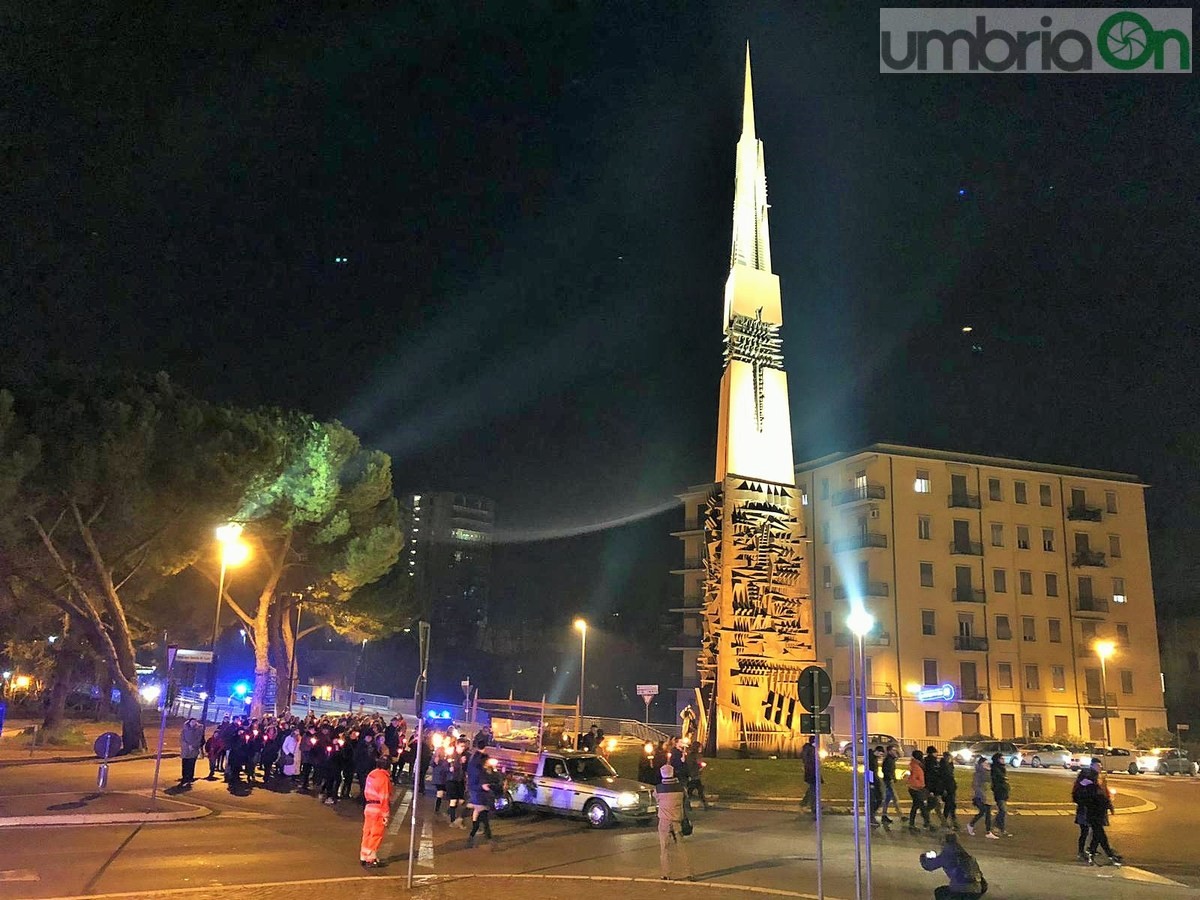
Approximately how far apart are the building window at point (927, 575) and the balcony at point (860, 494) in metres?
4.70

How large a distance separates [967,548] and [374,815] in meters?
49.6

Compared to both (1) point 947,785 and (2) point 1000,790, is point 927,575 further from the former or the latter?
(2) point 1000,790

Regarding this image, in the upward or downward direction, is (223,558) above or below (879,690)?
above

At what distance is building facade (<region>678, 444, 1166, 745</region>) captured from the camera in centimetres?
5244

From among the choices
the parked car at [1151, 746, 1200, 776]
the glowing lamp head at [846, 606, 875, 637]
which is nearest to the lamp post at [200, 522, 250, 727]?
the glowing lamp head at [846, 606, 875, 637]

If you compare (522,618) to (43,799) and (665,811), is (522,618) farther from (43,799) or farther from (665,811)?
(665,811)

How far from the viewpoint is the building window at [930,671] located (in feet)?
171

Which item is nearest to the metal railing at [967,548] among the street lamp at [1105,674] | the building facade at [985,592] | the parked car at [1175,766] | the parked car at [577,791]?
the building facade at [985,592]

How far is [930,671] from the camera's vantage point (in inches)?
2066

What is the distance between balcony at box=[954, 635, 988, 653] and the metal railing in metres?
4.89

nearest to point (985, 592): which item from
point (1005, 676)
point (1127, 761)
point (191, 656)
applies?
point (1005, 676)

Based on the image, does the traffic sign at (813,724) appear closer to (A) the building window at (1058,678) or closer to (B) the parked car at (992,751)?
(B) the parked car at (992,751)

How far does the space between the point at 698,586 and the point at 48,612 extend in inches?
1503

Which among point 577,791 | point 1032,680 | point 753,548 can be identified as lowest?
point 577,791
